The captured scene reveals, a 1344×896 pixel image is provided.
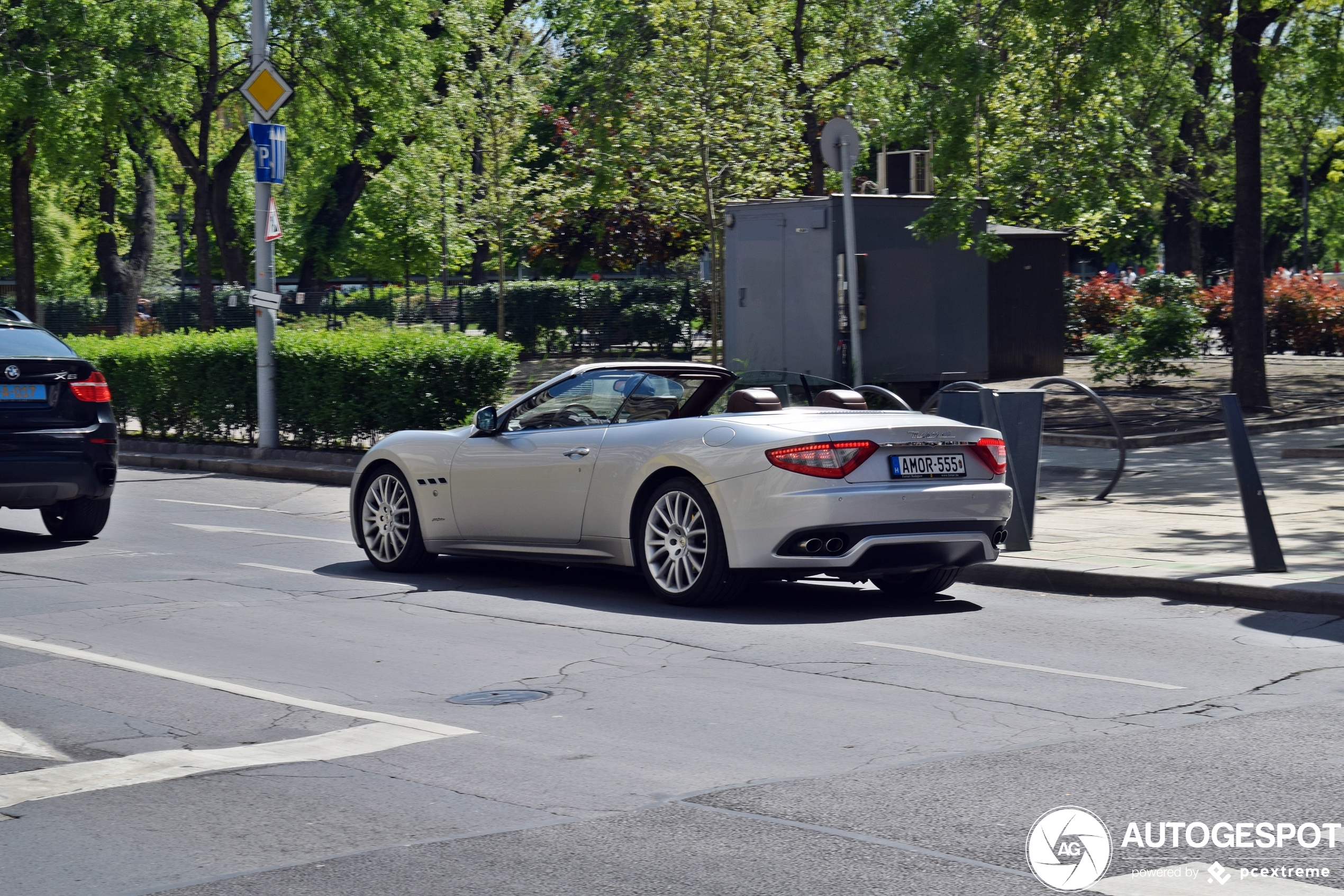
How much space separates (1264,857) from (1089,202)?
1645 cm

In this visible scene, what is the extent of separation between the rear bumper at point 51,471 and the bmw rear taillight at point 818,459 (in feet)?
20.0

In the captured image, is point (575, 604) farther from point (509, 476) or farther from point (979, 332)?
point (979, 332)

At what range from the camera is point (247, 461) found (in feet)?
63.4

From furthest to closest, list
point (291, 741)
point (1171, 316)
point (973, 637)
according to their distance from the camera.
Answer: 1. point (1171, 316)
2. point (973, 637)
3. point (291, 741)

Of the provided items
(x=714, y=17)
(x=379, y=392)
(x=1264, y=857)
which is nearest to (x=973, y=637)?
(x=1264, y=857)

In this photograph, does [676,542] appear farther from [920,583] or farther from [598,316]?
[598,316]

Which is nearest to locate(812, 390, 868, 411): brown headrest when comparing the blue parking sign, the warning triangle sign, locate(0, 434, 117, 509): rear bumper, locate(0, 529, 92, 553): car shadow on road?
locate(0, 434, 117, 509): rear bumper

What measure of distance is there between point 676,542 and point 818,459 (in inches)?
39.9

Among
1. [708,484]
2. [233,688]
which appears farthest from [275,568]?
[233,688]

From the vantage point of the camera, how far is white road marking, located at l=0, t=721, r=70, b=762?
19.3 feet

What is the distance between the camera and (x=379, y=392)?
18234 millimetres

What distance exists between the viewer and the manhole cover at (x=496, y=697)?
6.75m

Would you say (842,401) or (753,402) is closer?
(753,402)

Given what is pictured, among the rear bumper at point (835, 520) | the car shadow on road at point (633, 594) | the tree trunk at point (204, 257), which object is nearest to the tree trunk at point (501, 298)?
the tree trunk at point (204, 257)
